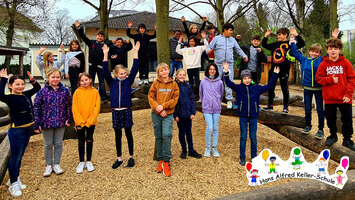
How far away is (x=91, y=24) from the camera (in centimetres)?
1543

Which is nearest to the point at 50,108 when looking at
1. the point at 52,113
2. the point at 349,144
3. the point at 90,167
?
the point at 52,113

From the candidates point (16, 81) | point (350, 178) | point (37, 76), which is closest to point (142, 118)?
point (16, 81)

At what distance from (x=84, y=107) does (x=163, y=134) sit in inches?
50.6

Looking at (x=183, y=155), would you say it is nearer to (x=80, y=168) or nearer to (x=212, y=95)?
(x=212, y=95)

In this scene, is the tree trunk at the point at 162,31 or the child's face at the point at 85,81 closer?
the child's face at the point at 85,81

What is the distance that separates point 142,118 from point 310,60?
200 inches

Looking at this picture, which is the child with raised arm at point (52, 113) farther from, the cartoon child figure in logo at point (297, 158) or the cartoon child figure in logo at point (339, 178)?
the cartoon child figure in logo at point (339, 178)

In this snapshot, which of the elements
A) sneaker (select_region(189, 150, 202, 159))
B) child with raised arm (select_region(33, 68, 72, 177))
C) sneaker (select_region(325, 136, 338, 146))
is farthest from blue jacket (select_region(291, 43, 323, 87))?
child with raised arm (select_region(33, 68, 72, 177))

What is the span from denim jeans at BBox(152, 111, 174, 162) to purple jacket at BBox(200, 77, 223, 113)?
0.80m

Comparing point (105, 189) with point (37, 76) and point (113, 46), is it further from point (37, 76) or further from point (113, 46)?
point (37, 76)

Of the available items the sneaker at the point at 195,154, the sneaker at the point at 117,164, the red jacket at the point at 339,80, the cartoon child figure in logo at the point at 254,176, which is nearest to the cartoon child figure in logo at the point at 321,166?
the cartoon child figure in logo at the point at 254,176

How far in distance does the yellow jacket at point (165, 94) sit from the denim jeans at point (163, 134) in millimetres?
156

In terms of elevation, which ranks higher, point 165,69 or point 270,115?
point 165,69

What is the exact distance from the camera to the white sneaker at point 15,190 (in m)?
3.18
